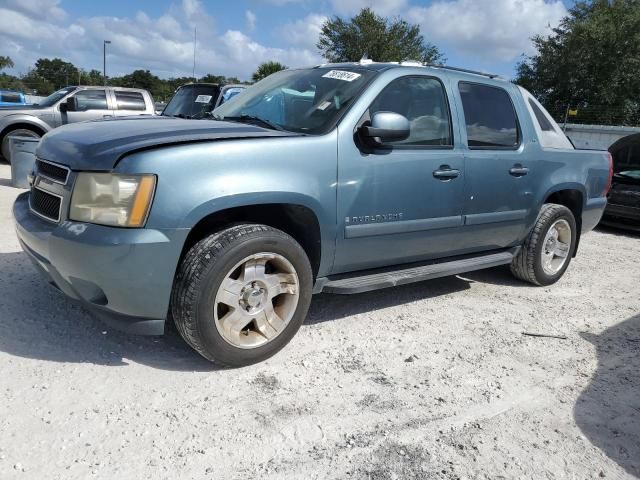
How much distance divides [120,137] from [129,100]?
9.72 meters

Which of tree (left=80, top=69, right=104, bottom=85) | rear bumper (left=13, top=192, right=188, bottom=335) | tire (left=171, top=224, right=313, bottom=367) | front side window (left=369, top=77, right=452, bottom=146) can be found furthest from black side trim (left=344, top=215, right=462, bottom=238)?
tree (left=80, top=69, right=104, bottom=85)

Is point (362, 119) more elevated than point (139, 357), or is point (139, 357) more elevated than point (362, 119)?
point (362, 119)

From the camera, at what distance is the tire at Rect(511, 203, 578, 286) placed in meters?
4.83

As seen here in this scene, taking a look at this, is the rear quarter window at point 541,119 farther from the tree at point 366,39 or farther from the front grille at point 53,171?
the tree at point 366,39

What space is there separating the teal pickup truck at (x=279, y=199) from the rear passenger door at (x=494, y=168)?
0.05 ft

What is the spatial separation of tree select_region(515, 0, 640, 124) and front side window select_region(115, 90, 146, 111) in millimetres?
23620

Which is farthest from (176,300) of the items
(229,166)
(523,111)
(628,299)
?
(628,299)

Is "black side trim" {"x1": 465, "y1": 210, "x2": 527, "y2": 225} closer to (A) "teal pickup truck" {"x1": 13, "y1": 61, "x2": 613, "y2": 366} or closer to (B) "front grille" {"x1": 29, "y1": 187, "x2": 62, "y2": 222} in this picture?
(A) "teal pickup truck" {"x1": 13, "y1": 61, "x2": 613, "y2": 366}

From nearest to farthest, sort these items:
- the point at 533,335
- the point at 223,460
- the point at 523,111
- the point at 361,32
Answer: the point at 223,460, the point at 533,335, the point at 523,111, the point at 361,32

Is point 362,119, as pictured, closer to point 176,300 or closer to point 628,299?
point 176,300

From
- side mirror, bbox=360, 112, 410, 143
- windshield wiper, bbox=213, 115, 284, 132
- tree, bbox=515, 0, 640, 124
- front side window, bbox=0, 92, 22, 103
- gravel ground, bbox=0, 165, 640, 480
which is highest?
tree, bbox=515, 0, 640, 124

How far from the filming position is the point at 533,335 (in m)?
3.90

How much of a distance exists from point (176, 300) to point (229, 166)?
29.7 inches

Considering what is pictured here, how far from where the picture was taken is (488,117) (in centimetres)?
426
